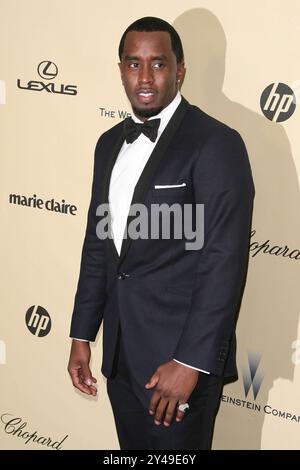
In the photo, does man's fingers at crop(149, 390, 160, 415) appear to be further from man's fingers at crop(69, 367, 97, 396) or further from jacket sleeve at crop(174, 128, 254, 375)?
man's fingers at crop(69, 367, 97, 396)

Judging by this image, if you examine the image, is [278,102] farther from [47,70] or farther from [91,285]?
[47,70]

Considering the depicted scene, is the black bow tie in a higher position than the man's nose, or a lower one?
lower

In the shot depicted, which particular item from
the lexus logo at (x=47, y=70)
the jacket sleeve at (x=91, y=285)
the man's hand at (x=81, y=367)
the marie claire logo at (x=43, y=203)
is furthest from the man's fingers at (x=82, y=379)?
the lexus logo at (x=47, y=70)

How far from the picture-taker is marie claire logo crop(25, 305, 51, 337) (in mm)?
3242

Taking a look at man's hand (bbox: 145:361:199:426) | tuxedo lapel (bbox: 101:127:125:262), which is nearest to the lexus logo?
tuxedo lapel (bbox: 101:127:125:262)

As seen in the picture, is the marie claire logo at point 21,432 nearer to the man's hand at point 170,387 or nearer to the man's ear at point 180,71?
the man's hand at point 170,387

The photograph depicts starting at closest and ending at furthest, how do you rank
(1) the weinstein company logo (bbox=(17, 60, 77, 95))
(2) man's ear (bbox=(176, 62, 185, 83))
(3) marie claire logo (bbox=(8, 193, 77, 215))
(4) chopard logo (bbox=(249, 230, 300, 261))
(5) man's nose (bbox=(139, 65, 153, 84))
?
1. (5) man's nose (bbox=(139, 65, 153, 84))
2. (2) man's ear (bbox=(176, 62, 185, 83))
3. (4) chopard logo (bbox=(249, 230, 300, 261))
4. (1) the weinstein company logo (bbox=(17, 60, 77, 95))
5. (3) marie claire logo (bbox=(8, 193, 77, 215))

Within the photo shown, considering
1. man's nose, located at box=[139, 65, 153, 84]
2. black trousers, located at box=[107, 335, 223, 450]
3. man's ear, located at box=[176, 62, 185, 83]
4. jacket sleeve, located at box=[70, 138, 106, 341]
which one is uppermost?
man's ear, located at box=[176, 62, 185, 83]

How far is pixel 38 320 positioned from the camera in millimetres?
3260

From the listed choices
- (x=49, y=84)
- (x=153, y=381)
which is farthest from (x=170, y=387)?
(x=49, y=84)

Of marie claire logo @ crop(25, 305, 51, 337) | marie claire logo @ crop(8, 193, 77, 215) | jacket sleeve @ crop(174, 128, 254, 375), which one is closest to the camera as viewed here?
jacket sleeve @ crop(174, 128, 254, 375)

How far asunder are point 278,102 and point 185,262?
76cm
